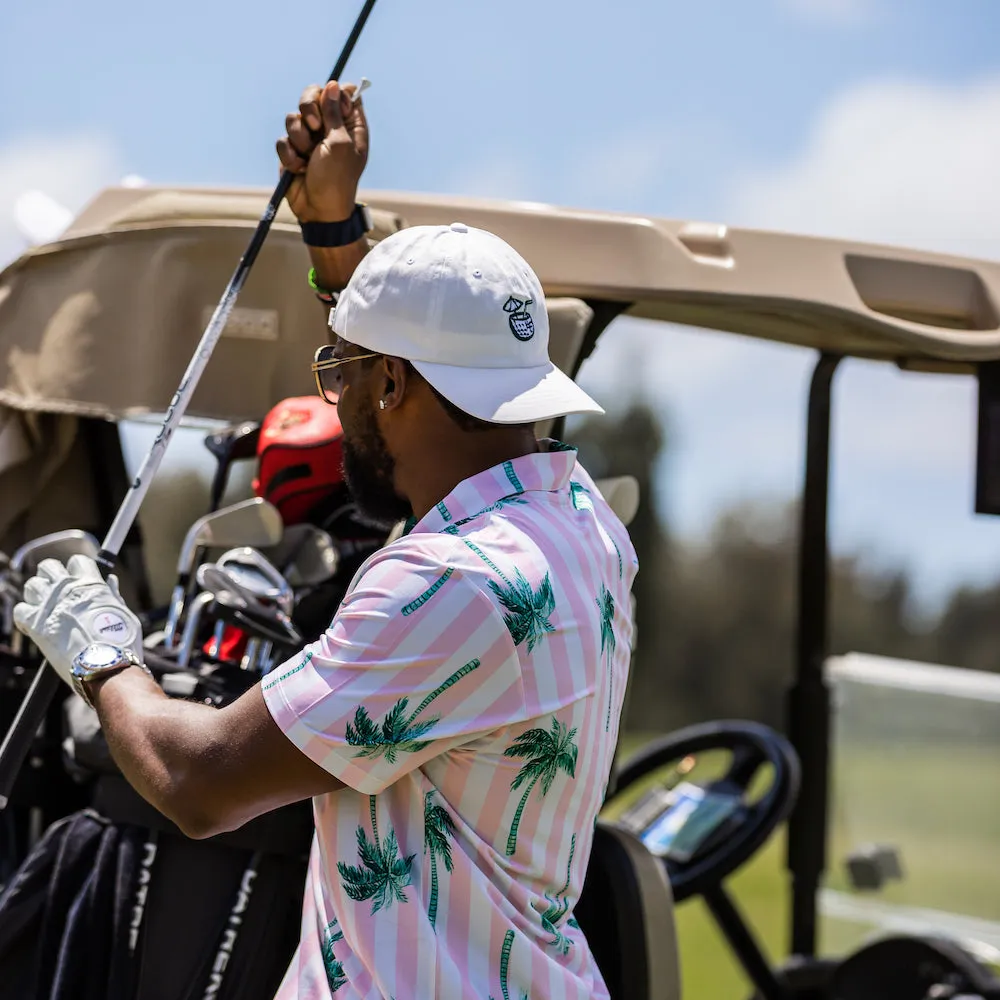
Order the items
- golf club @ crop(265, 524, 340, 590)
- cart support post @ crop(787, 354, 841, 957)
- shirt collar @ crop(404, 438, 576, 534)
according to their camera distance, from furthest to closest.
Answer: cart support post @ crop(787, 354, 841, 957)
golf club @ crop(265, 524, 340, 590)
shirt collar @ crop(404, 438, 576, 534)

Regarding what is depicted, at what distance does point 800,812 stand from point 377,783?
2410mm

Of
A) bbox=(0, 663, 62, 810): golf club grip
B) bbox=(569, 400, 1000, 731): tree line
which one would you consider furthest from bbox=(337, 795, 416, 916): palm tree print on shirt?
bbox=(569, 400, 1000, 731): tree line

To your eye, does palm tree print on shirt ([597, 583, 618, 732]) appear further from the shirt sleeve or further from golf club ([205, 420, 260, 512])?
golf club ([205, 420, 260, 512])

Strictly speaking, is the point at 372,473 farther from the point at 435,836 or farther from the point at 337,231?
the point at 337,231

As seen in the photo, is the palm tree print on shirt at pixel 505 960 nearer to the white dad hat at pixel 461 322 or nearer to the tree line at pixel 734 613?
the white dad hat at pixel 461 322

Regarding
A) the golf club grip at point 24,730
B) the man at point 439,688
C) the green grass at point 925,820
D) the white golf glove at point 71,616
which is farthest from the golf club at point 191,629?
the green grass at point 925,820

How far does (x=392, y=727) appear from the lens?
4.42ft

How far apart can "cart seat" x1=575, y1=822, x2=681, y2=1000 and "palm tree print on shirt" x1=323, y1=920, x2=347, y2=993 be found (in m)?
0.86

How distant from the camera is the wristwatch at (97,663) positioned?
60.2 inches

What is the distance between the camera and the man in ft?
4.43

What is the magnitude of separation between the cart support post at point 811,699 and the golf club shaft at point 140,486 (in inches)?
73.0

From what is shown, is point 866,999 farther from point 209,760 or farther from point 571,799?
point 209,760

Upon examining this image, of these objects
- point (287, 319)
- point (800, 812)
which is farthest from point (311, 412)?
point (800, 812)

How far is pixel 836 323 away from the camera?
8.25 ft
